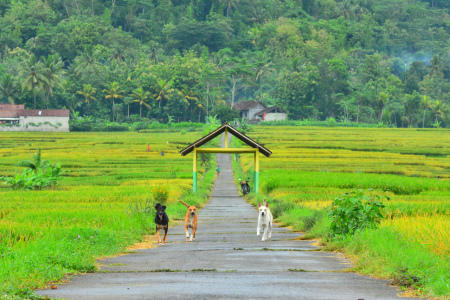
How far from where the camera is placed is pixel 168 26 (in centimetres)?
15750

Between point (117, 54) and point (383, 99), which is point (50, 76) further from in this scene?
point (383, 99)

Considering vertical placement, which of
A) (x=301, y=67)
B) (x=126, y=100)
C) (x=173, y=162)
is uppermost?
(x=301, y=67)

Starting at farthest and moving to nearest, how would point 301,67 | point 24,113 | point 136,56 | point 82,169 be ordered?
point 136,56 < point 301,67 < point 24,113 < point 82,169

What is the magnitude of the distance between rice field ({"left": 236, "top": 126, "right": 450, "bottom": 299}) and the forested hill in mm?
27181

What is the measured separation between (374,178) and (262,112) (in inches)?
3277

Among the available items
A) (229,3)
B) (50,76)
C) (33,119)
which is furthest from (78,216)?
(229,3)

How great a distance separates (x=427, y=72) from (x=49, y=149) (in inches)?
4085

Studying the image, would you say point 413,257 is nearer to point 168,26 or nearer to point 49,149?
point 49,149

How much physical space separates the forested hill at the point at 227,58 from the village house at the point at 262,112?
2.30 m

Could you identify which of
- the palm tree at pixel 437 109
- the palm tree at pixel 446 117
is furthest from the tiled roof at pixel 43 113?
the palm tree at pixel 437 109

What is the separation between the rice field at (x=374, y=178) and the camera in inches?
459

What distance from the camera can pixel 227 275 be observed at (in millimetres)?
9523

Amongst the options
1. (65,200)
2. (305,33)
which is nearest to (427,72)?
(305,33)

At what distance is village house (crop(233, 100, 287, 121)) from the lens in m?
116
